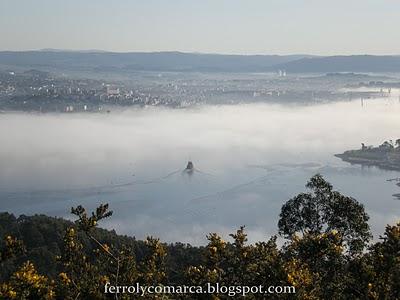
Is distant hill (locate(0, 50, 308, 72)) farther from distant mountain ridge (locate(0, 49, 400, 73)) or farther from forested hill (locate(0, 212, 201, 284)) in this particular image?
forested hill (locate(0, 212, 201, 284))

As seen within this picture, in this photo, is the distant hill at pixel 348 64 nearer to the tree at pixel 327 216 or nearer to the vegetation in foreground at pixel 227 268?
the tree at pixel 327 216

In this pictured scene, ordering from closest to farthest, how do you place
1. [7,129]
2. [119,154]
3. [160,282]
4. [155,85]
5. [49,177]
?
[160,282]
[49,177]
[119,154]
[7,129]
[155,85]

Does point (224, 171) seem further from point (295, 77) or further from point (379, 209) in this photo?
point (295, 77)

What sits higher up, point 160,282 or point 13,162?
point 160,282

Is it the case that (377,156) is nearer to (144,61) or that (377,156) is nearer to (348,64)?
(348,64)

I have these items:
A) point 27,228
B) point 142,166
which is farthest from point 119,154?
point 27,228

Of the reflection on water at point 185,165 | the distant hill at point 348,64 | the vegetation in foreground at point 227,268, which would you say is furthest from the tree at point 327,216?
the distant hill at point 348,64

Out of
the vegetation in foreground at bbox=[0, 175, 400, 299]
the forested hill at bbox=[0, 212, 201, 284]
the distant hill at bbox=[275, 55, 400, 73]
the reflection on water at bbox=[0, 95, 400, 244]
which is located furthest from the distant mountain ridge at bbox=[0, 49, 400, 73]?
the vegetation in foreground at bbox=[0, 175, 400, 299]

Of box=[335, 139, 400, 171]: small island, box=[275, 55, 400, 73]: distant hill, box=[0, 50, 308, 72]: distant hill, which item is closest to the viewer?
box=[335, 139, 400, 171]: small island

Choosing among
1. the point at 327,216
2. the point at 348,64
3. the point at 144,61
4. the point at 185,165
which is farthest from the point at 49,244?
the point at 144,61
